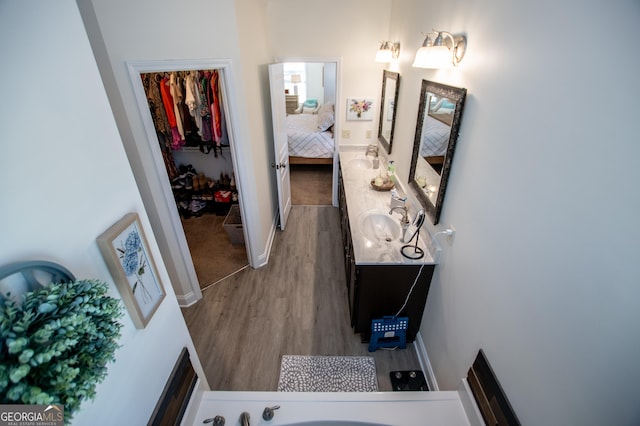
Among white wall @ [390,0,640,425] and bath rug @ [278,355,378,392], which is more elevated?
white wall @ [390,0,640,425]

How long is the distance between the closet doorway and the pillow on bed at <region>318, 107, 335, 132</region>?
2067mm

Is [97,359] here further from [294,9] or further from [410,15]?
[294,9]

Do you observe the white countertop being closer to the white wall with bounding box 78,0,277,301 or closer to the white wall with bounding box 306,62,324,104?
the white wall with bounding box 78,0,277,301

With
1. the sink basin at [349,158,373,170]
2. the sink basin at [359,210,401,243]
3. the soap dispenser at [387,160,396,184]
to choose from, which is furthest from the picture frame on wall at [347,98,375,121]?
the sink basin at [359,210,401,243]

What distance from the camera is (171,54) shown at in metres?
1.91

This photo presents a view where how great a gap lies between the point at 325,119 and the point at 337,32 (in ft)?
7.06

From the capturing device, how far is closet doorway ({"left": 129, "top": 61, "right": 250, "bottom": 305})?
2.42 m

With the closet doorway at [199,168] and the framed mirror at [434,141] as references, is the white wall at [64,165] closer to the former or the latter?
the closet doorway at [199,168]

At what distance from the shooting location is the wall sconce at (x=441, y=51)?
4.93 feet

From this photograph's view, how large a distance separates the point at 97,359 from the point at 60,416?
0.32ft

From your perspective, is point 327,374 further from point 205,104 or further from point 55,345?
point 205,104

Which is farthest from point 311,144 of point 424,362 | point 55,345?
point 55,345

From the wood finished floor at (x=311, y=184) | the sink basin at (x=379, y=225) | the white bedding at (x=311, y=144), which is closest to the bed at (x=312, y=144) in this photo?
the white bedding at (x=311, y=144)

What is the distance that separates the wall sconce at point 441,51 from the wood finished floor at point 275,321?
2.03 metres
